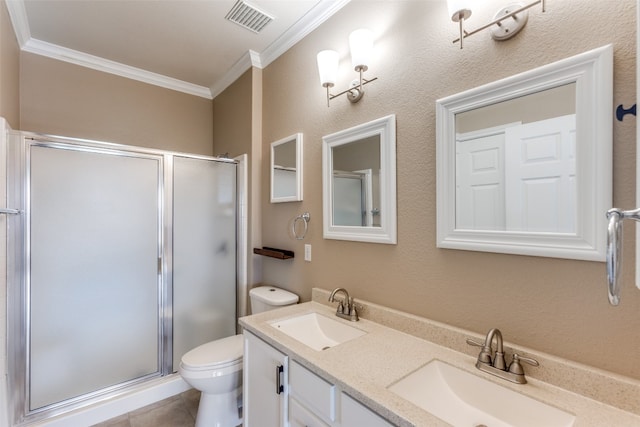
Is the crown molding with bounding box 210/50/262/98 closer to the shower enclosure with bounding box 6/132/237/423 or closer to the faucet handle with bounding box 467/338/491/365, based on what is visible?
the shower enclosure with bounding box 6/132/237/423

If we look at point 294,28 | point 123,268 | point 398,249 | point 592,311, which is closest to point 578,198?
point 592,311

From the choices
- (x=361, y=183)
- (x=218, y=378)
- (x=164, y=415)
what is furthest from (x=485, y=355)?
(x=164, y=415)

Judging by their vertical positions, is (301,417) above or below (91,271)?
below

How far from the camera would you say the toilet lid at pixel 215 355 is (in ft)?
5.51

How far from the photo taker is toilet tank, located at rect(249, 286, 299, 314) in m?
1.88

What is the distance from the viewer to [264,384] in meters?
1.35

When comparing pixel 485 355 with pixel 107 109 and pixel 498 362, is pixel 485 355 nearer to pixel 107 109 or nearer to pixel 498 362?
pixel 498 362

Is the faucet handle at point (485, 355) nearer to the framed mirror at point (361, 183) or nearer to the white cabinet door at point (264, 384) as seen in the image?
the framed mirror at point (361, 183)

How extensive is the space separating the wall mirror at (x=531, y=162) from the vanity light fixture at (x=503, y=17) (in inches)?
6.9

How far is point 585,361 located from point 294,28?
222 centimetres

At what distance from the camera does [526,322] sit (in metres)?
1.00

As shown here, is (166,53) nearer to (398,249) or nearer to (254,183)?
(254,183)

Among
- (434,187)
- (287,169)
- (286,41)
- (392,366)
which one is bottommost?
(392,366)

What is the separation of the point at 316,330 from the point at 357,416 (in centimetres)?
70
